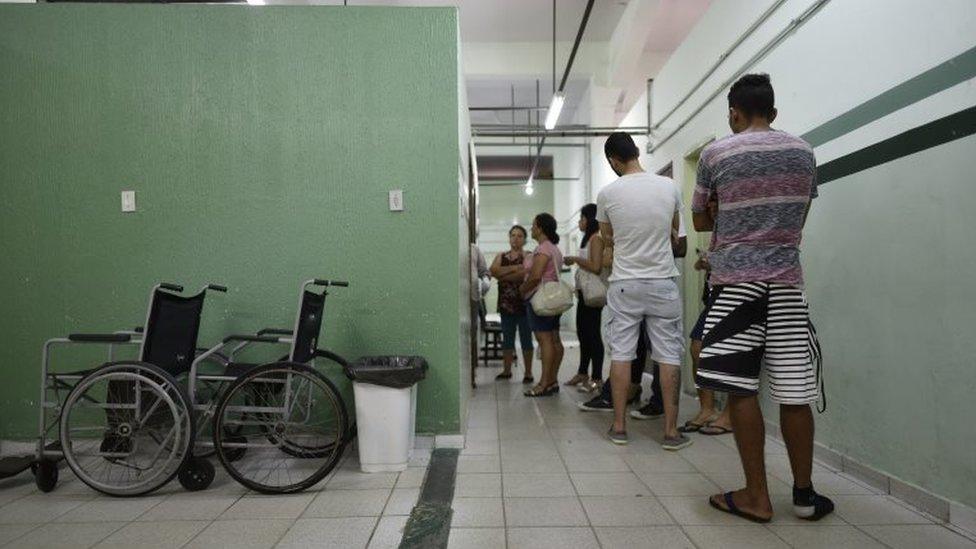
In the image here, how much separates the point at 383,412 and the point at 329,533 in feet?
2.21

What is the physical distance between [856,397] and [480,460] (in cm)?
171

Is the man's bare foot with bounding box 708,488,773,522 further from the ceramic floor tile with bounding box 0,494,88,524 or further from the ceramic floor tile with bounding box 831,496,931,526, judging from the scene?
the ceramic floor tile with bounding box 0,494,88,524

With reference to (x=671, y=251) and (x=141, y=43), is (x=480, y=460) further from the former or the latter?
(x=141, y=43)

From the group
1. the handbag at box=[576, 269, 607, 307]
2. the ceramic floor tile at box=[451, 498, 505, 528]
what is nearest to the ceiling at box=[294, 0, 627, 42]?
the handbag at box=[576, 269, 607, 307]

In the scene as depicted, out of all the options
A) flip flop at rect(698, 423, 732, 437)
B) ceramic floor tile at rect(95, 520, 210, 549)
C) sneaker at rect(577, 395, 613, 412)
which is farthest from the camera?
sneaker at rect(577, 395, 613, 412)

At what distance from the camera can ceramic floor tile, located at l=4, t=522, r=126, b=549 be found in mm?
1848

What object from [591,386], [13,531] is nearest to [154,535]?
[13,531]

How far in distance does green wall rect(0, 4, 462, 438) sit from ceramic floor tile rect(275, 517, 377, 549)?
919 mm

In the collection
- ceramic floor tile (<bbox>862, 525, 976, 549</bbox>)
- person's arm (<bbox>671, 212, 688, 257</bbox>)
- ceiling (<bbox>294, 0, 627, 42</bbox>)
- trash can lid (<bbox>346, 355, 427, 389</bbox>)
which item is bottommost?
ceramic floor tile (<bbox>862, 525, 976, 549</bbox>)

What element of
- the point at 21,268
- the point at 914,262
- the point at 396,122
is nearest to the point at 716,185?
the point at 914,262

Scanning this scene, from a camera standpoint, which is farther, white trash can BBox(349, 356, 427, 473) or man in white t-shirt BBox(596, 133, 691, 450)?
man in white t-shirt BBox(596, 133, 691, 450)

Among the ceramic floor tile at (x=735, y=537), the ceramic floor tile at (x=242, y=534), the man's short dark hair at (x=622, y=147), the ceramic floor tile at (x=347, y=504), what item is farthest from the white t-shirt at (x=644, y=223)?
the ceramic floor tile at (x=242, y=534)

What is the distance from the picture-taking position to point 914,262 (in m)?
2.01

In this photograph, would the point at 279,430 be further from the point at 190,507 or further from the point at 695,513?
the point at 695,513
